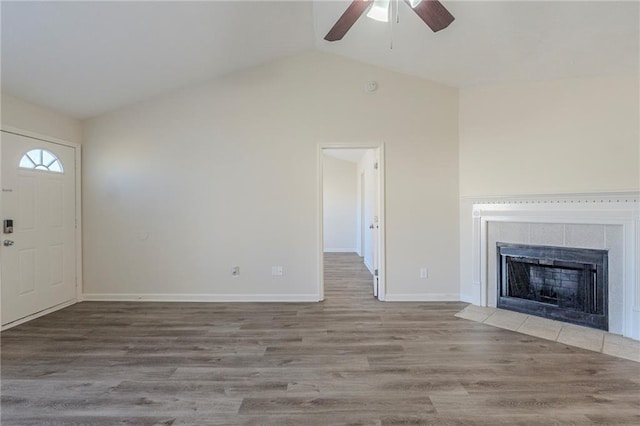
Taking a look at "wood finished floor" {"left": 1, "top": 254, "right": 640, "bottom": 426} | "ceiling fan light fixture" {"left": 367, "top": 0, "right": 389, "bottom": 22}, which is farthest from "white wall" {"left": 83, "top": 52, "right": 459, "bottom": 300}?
"ceiling fan light fixture" {"left": 367, "top": 0, "right": 389, "bottom": 22}

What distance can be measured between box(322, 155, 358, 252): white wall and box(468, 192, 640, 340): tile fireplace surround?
520 centimetres

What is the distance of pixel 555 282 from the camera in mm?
3291

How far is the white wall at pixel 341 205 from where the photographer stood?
29.0 ft

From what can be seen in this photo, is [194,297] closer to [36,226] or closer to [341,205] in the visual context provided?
[36,226]

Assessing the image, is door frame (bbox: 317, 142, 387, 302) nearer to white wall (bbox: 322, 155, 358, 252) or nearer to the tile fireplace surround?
the tile fireplace surround

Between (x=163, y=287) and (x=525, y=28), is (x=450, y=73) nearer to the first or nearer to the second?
(x=525, y=28)

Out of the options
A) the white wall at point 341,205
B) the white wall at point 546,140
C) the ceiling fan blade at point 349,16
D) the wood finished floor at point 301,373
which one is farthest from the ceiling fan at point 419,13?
the white wall at point 341,205

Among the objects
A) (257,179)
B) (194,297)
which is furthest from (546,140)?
(194,297)

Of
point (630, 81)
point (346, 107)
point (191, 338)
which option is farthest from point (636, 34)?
point (191, 338)

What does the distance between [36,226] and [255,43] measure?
130 inches

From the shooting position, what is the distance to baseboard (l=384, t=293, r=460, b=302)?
3.88 metres

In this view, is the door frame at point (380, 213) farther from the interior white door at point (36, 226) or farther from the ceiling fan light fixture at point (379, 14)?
the interior white door at point (36, 226)

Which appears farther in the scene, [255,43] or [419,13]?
[255,43]

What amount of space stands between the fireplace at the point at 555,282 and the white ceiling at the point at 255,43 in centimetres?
191
